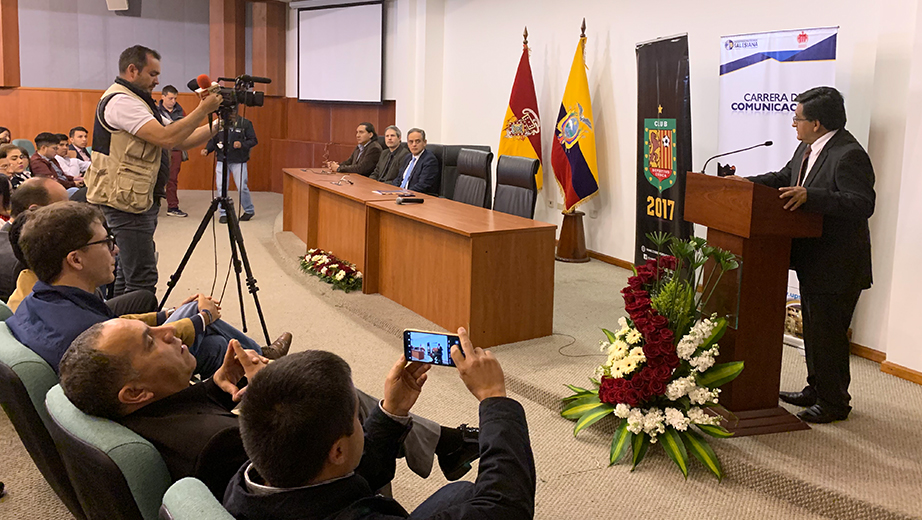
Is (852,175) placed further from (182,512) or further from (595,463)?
(182,512)

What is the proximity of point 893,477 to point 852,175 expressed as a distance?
1.10 meters

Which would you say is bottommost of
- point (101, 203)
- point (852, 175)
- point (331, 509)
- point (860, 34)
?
point (331, 509)

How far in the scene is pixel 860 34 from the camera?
13.5 feet

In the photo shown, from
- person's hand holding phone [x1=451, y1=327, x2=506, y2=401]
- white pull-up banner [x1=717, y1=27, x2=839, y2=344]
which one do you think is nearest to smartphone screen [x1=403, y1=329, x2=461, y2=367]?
person's hand holding phone [x1=451, y1=327, x2=506, y2=401]

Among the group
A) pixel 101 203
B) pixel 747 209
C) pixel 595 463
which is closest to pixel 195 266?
pixel 101 203

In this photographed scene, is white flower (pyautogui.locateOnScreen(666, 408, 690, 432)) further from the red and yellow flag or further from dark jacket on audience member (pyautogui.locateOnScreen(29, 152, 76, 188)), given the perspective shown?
dark jacket on audience member (pyautogui.locateOnScreen(29, 152, 76, 188))

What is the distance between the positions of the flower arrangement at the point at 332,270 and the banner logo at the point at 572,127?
2.20 meters

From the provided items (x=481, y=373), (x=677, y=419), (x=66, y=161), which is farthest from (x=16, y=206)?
(x=66, y=161)

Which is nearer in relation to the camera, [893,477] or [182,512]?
[182,512]

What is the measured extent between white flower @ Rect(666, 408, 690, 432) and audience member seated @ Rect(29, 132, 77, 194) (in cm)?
571

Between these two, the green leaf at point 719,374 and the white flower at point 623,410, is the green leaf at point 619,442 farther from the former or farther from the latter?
the green leaf at point 719,374

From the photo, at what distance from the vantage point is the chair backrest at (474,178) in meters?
5.61

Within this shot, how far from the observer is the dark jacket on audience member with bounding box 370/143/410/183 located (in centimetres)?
693

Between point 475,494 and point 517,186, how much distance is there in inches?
163
